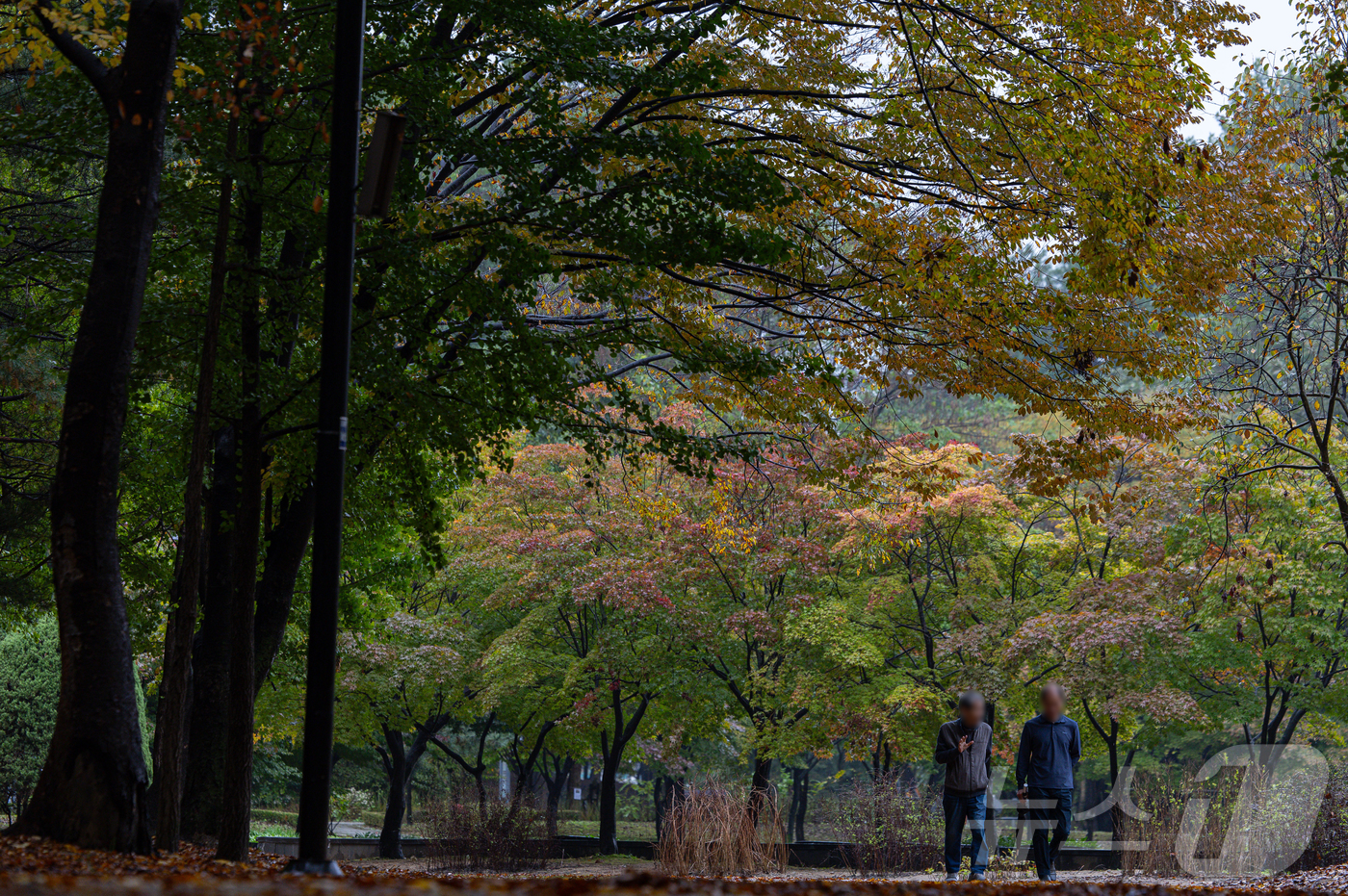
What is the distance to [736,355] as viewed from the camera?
10.1m

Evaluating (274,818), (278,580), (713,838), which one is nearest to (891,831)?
(713,838)

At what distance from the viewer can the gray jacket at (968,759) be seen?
8.25 m

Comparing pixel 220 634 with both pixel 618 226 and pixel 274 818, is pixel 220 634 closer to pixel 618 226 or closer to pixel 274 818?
pixel 618 226

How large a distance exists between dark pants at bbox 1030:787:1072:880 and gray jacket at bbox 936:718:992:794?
16.8 inches

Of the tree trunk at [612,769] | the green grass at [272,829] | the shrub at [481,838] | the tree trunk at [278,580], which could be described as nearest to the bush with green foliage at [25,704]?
the green grass at [272,829]

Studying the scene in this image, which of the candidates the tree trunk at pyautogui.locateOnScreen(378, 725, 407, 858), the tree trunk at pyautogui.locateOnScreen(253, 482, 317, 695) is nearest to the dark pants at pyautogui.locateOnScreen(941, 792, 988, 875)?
the tree trunk at pyautogui.locateOnScreen(253, 482, 317, 695)

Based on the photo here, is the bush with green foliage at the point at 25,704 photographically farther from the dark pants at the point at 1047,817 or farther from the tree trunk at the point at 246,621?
the dark pants at the point at 1047,817

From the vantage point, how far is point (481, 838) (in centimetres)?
1766

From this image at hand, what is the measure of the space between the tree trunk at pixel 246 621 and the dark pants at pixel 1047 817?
6087mm

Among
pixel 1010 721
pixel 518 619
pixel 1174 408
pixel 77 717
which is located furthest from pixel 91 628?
pixel 518 619

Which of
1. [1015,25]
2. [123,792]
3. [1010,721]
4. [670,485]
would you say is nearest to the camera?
[123,792]

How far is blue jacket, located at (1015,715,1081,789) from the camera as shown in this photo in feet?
26.5

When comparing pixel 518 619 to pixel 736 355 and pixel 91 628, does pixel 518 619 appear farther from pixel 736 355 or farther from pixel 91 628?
pixel 91 628

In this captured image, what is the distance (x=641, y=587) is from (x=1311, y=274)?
1126 centimetres
